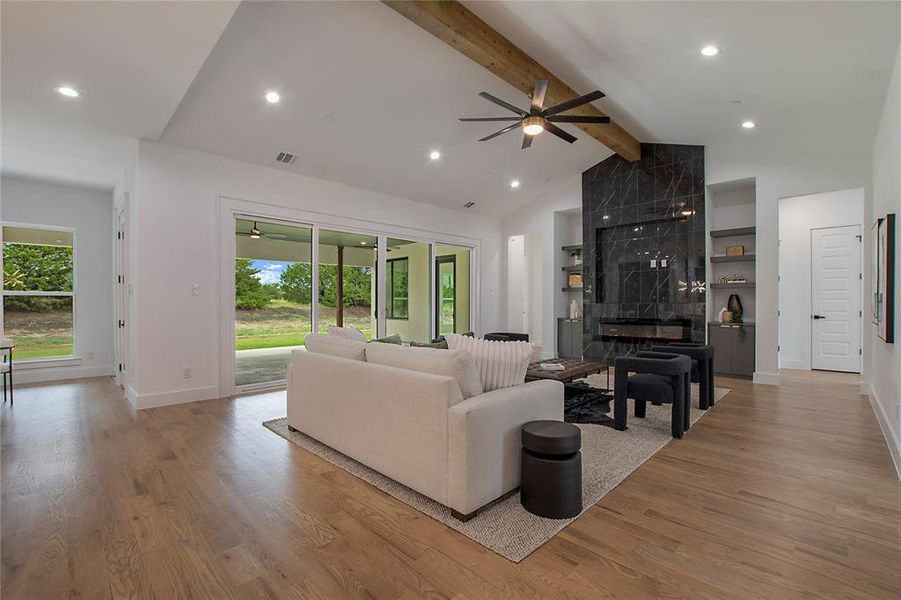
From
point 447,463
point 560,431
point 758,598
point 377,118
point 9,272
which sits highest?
point 377,118

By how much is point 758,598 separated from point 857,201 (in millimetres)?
7814

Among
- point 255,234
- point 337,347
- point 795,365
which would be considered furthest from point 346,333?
point 795,365

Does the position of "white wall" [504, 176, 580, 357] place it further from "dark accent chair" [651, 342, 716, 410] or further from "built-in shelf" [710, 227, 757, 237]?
"dark accent chair" [651, 342, 716, 410]

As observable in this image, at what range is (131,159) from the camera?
195 inches

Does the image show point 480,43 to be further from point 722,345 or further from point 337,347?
point 722,345

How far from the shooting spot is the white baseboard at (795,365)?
23.6 ft

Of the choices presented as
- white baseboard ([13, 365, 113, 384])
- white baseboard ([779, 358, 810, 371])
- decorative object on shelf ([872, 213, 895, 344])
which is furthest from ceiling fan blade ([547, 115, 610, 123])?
white baseboard ([13, 365, 113, 384])

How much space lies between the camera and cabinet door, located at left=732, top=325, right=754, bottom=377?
6230mm

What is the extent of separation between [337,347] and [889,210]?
482cm

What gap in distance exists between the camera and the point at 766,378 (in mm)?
6047

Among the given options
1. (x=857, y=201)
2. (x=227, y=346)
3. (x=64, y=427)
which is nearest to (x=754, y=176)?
(x=857, y=201)

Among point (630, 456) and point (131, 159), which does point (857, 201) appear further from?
point (131, 159)

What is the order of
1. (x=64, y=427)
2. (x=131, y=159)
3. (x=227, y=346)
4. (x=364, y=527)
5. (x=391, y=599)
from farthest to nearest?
(x=227, y=346)
(x=131, y=159)
(x=64, y=427)
(x=364, y=527)
(x=391, y=599)

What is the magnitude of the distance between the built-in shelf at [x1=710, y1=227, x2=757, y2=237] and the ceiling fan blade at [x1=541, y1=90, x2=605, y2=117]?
162 inches
